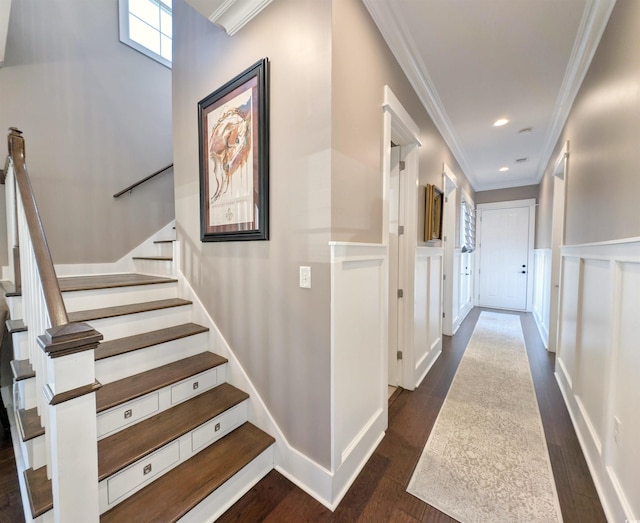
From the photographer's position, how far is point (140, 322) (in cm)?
185

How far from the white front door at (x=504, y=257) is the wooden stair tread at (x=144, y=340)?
6.07 metres

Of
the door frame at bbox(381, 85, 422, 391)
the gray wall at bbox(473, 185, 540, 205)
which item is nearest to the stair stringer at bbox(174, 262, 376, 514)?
the door frame at bbox(381, 85, 422, 391)

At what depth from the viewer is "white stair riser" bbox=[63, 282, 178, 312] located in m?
1.78

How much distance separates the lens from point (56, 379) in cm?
74

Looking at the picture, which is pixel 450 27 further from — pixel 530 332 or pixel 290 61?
pixel 530 332

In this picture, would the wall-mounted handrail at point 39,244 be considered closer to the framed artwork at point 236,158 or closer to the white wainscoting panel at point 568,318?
the framed artwork at point 236,158

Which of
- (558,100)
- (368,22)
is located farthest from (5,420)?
(558,100)

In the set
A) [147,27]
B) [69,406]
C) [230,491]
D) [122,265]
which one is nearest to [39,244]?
[69,406]

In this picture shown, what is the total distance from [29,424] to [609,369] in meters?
2.80

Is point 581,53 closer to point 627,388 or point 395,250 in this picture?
point 395,250

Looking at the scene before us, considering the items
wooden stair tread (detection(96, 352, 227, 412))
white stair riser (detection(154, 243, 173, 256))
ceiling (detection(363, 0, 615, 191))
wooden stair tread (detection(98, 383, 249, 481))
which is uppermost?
ceiling (detection(363, 0, 615, 191))

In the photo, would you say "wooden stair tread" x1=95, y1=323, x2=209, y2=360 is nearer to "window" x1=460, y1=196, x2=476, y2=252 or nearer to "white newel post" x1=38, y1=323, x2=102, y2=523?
"white newel post" x1=38, y1=323, x2=102, y2=523

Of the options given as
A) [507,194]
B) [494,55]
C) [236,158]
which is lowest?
[236,158]

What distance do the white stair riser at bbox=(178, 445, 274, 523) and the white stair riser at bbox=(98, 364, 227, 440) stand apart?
0.55 metres
